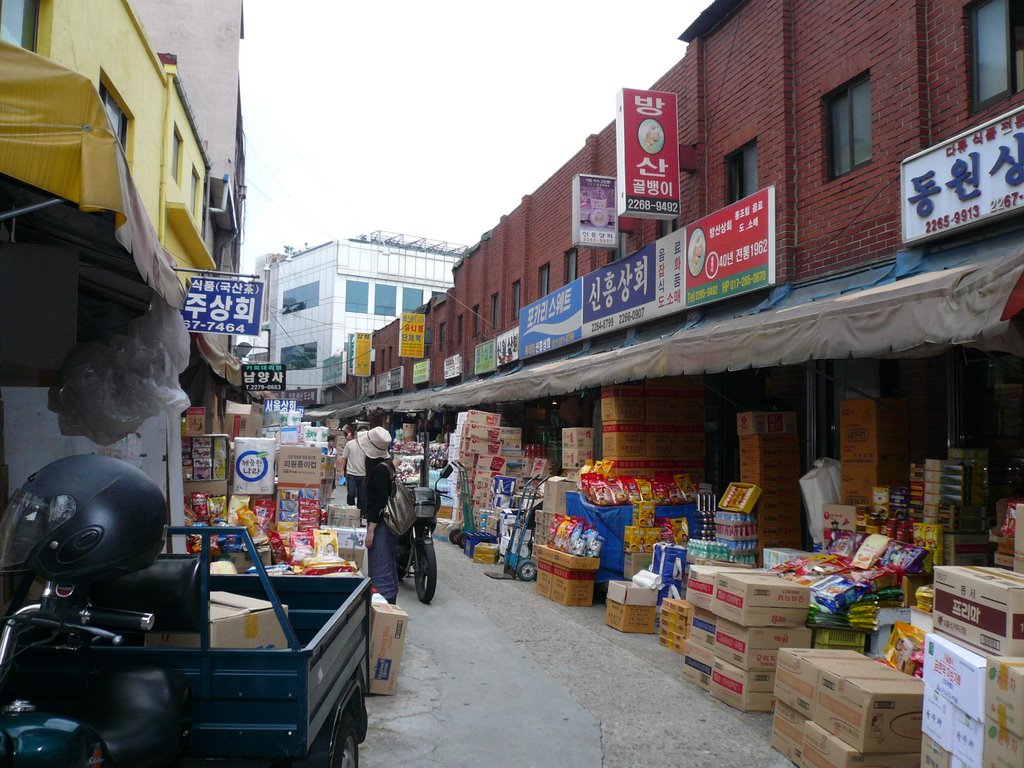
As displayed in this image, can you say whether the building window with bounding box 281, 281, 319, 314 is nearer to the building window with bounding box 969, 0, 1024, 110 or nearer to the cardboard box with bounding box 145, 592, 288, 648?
the building window with bounding box 969, 0, 1024, 110

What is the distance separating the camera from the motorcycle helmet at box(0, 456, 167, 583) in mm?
2545

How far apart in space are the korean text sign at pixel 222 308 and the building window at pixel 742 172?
727 centimetres

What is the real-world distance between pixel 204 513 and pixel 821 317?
5.92 meters

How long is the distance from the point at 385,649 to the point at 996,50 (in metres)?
8.01

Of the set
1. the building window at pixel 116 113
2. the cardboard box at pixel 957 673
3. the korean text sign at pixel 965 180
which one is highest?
the building window at pixel 116 113

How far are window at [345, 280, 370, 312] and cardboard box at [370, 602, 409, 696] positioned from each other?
55297 millimetres

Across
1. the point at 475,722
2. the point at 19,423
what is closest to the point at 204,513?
the point at 19,423

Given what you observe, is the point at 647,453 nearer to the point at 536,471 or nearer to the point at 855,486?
the point at 855,486

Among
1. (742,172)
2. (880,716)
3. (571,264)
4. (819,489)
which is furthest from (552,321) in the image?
(880,716)

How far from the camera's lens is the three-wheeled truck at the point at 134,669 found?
2.52 m

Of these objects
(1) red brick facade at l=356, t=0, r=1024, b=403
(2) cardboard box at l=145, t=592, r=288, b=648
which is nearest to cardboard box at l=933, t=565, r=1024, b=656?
(2) cardboard box at l=145, t=592, r=288, b=648

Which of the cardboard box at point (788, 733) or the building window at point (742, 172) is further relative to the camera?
the building window at point (742, 172)

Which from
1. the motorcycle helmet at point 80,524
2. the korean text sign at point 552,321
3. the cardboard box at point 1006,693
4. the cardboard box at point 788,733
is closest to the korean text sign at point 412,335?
the korean text sign at point 552,321

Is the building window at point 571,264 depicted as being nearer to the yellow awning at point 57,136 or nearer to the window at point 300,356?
the yellow awning at point 57,136
